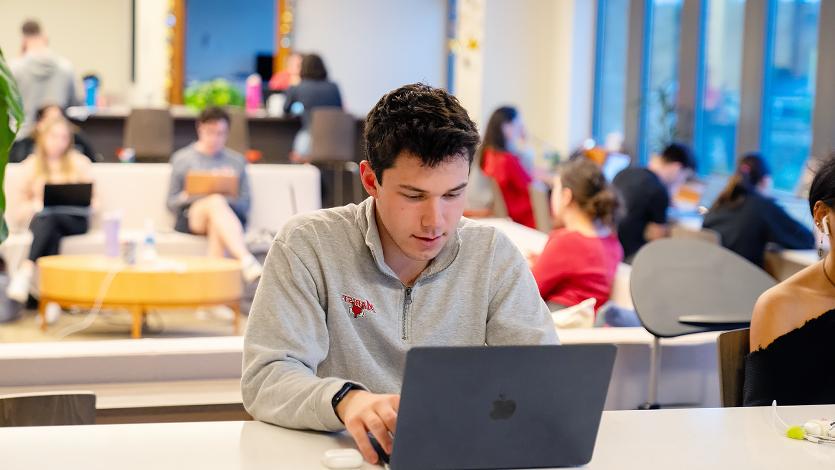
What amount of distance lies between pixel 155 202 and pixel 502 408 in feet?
18.9

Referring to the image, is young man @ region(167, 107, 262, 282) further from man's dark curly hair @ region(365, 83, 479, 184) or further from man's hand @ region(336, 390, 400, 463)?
man's hand @ region(336, 390, 400, 463)

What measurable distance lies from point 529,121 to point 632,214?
5.40 metres

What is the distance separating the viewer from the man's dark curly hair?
5.68ft

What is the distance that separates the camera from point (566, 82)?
36.3 feet

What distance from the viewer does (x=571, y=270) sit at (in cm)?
384

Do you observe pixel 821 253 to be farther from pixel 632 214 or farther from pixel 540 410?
pixel 632 214

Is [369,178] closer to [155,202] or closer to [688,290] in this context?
[688,290]

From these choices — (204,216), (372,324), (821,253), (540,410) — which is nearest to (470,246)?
(372,324)

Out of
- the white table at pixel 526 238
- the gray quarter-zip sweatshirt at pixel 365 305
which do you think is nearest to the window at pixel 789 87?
the white table at pixel 526 238

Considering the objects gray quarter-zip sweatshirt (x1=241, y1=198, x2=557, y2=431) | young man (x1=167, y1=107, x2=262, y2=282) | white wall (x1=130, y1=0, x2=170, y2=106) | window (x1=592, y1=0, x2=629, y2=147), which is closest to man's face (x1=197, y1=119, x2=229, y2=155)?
young man (x1=167, y1=107, x2=262, y2=282)

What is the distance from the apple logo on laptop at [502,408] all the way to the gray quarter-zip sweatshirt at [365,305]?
381 mm

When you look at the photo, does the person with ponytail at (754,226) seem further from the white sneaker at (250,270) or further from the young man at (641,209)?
the white sneaker at (250,270)

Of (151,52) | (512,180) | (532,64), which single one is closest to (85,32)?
(151,52)

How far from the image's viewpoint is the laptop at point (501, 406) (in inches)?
56.0
